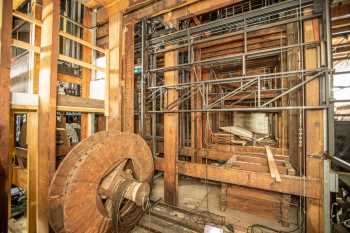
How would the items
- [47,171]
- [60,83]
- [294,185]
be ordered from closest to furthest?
1. [47,171]
2. [294,185]
3. [60,83]

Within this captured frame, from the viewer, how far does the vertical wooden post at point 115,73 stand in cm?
286

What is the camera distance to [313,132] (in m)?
2.22

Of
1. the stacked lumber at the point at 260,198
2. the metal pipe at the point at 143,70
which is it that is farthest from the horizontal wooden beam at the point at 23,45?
the stacked lumber at the point at 260,198

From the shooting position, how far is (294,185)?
2.19m

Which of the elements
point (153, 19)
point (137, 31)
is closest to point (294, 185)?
point (153, 19)

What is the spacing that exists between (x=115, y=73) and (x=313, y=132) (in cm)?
289

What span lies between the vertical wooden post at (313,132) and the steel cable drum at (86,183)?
2.20 metres

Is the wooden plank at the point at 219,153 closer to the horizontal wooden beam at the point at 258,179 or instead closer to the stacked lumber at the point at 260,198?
the stacked lumber at the point at 260,198

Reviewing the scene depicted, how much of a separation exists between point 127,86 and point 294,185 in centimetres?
273

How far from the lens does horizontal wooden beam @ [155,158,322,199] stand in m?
2.12

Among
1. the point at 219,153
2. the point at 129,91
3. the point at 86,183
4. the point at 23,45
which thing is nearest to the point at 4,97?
the point at 23,45

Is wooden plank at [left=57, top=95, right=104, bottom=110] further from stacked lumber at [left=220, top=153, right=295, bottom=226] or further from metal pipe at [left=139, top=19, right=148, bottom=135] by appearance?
stacked lumber at [left=220, top=153, right=295, bottom=226]

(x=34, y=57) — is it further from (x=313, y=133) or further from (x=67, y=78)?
(x=313, y=133)

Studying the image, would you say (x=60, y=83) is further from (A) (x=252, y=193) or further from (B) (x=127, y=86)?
(A) (x=252, y=193)
